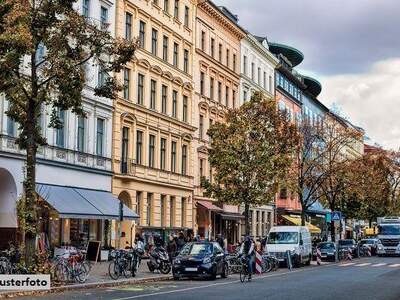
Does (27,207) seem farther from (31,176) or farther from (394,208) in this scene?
(394,208)

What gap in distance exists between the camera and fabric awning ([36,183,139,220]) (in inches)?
1380

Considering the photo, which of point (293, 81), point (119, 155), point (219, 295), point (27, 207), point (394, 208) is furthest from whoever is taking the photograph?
point (394, 208)

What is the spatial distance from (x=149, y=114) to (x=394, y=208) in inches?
2312

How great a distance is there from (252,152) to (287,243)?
7096mm

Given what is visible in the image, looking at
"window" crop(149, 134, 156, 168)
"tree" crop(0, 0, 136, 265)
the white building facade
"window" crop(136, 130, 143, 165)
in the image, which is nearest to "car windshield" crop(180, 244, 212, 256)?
"tree" crop(0, 0, 136, 265)

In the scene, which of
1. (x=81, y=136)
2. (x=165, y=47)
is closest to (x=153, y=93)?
(x=165, y=47)

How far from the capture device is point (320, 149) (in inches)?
2569

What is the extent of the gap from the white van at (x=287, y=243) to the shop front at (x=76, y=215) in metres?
8.07

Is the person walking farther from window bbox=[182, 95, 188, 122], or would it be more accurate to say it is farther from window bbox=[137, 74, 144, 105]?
window bbox=[182, 95, 188, 122]

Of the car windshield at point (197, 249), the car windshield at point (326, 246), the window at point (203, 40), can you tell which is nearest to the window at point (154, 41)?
the window at point (203, 40)

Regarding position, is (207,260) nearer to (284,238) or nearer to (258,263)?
(258,263)

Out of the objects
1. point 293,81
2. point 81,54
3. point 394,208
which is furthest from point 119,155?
point 394,208

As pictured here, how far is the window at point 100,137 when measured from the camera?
4256cm

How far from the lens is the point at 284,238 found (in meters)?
42.9
